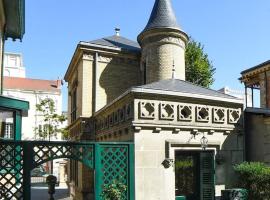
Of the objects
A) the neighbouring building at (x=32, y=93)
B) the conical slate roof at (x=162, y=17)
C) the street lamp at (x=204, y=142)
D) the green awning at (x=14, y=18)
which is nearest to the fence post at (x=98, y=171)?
the street lamp at (x=204, y=142)

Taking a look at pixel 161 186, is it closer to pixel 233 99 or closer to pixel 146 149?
pixel 146 149

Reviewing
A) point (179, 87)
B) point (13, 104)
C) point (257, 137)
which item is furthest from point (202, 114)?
point (13, 104)

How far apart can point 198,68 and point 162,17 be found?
28.7 feet

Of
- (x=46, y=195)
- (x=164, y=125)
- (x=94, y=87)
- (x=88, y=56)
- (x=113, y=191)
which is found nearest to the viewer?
(x=113, y=191)

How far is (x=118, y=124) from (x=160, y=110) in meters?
1.83

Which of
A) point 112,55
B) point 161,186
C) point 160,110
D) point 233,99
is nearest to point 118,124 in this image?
point 160,110

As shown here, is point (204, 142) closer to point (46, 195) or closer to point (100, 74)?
point (100, 74)

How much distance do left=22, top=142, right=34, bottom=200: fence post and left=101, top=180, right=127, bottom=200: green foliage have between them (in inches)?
82.6

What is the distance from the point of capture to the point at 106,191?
33.7ft

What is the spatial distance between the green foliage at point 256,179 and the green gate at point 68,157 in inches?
144

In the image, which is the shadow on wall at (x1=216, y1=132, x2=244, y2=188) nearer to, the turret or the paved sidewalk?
the turret

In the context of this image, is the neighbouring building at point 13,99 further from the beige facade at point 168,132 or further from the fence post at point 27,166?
the beige facade at point 168,132

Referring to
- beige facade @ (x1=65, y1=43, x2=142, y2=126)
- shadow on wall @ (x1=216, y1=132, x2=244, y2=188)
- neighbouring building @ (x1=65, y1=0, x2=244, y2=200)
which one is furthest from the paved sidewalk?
shadow on wall @ (x1=216, y1=132, x2=244, y2=188)

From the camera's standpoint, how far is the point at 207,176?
40.5 ft
